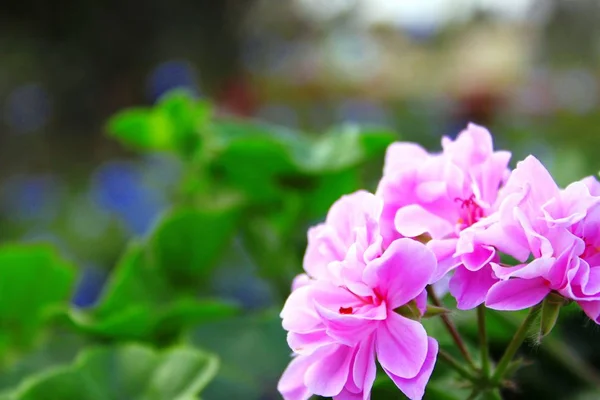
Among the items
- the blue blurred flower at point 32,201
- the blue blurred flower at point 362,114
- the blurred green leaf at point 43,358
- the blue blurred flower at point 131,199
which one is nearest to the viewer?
the blurred green leaf at point 43,358

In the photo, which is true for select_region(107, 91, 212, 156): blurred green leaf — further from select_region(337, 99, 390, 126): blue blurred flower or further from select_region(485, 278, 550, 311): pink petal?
select_region(337, 99, 390, 126): blue blurred flower

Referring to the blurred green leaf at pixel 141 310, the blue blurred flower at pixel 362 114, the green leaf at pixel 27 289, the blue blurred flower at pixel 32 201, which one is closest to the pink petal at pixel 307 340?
the blurred green leaf at pixel 141 310

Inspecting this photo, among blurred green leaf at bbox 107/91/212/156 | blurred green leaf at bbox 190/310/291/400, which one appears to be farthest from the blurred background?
blurred green leaf at bbox 107/91/212/156

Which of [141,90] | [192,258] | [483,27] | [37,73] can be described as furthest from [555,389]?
[483,27]

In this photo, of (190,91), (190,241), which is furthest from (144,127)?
(190,91)

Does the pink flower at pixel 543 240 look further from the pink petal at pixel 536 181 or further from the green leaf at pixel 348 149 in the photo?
the green leaf at pixel 348 149

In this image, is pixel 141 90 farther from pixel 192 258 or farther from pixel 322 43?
pixel 322 43

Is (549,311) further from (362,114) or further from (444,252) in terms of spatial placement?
(362,114)
